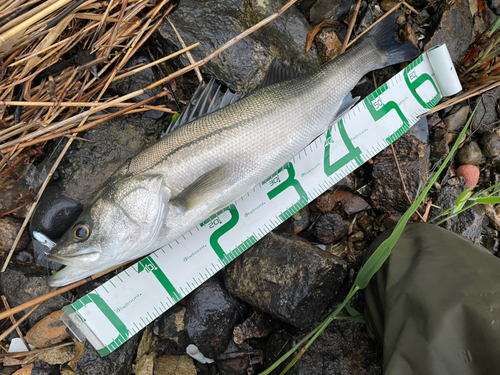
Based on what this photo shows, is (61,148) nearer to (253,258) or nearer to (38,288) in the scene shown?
(38,288)

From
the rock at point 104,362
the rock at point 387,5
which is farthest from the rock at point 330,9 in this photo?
the rock at point 104,362

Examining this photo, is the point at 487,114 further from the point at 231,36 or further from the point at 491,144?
the point at 231,36

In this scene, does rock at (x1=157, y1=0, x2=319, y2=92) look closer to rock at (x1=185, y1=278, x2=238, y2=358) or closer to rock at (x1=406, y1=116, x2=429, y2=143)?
rock at (x1=406, y1=116, x2=429, y2=143)

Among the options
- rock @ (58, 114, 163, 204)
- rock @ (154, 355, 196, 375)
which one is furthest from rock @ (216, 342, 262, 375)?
rock @ (58, 114, 163, 204)

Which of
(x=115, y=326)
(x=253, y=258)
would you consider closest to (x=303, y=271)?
(x=253, y=258)

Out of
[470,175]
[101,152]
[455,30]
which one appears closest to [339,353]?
[470,175]

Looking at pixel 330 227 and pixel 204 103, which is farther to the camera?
pixel 330 227
